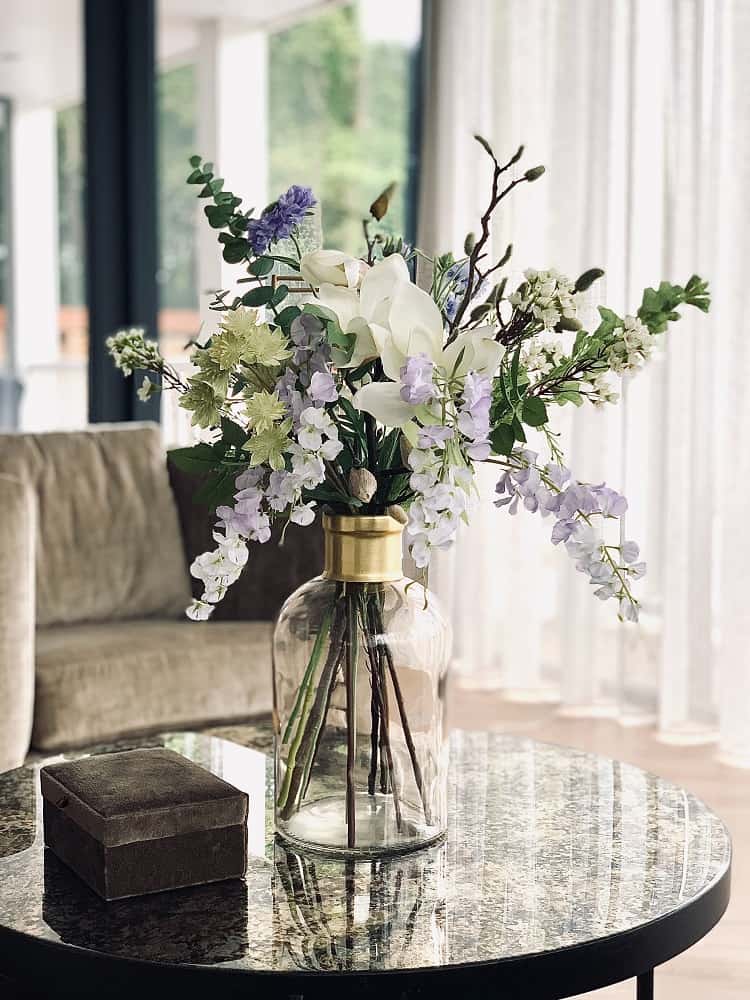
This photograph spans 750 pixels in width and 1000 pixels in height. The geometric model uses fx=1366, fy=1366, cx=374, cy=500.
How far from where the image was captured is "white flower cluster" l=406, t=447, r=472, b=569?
1153 millimetres

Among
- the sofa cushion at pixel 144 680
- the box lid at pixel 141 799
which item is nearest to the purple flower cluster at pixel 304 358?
the box lid at pixel 141 799

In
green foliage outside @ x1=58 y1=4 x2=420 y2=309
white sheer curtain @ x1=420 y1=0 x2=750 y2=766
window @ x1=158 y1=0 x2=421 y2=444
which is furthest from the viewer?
green foliage outside @ x1=58 y1=4 x2=420 y2=309

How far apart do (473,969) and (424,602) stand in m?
0.38

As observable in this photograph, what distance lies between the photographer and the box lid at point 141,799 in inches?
49.0

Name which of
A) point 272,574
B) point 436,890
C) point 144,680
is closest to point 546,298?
point 436,890

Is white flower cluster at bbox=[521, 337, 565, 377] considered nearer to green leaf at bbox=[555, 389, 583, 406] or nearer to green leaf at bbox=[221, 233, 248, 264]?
green leaf at bbox=[555, 389, 583, 406]

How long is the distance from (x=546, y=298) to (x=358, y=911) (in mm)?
586

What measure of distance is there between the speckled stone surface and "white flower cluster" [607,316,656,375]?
49 cm

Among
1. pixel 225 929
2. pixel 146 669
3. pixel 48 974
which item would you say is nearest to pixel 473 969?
pixel 225 929

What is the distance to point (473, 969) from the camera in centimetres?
111

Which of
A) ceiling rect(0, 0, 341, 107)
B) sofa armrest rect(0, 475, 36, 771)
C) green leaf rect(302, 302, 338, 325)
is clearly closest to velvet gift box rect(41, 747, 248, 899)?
green leaf rect(302, 302, 338, 325)

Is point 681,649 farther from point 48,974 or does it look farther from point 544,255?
point 48,974

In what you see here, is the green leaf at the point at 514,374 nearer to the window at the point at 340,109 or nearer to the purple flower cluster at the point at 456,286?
the purple flower cluster at the point at 456,286

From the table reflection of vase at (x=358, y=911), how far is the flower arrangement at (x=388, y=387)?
27 cm
